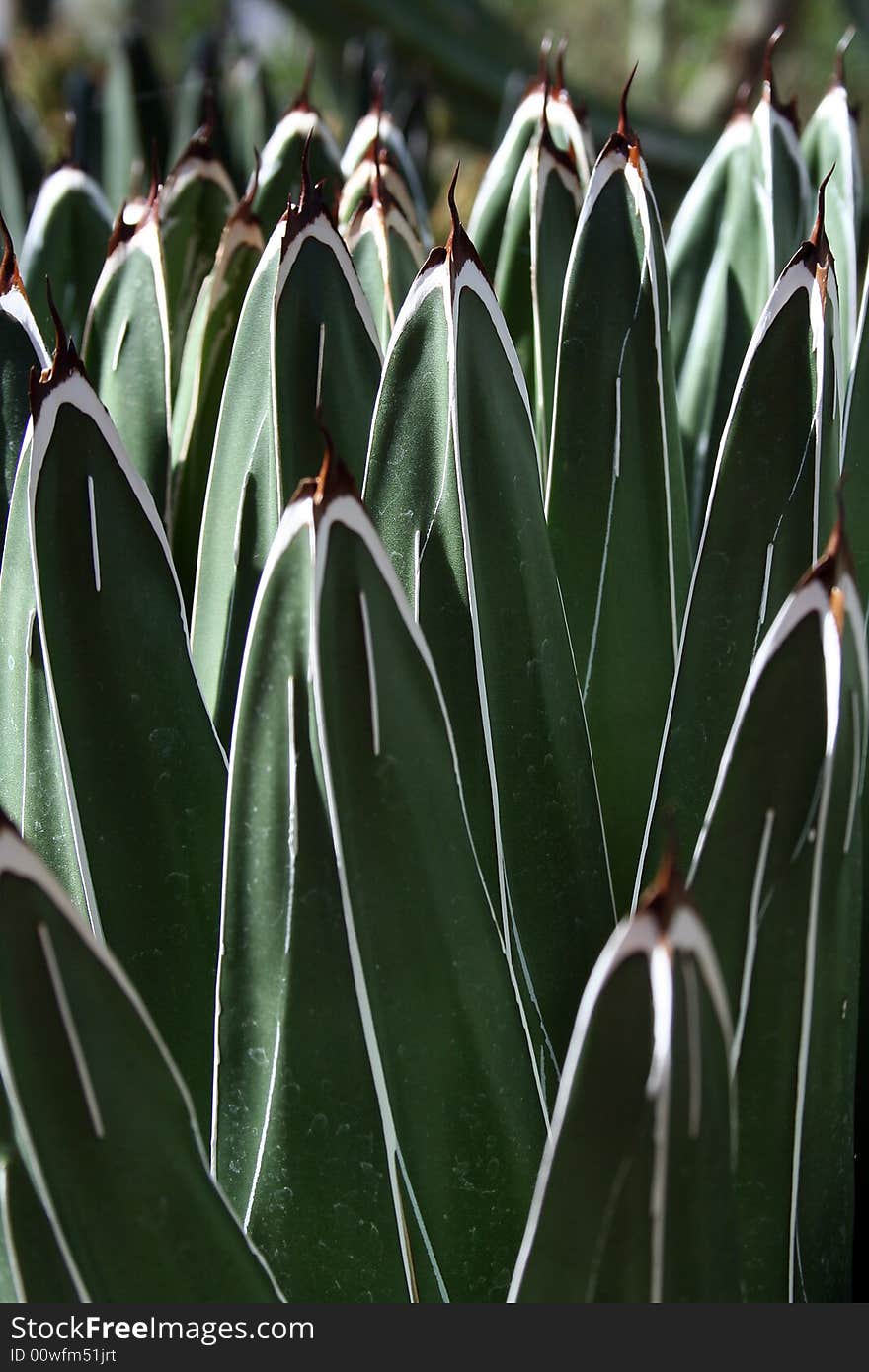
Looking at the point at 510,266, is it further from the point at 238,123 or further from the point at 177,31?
the point at 177,31

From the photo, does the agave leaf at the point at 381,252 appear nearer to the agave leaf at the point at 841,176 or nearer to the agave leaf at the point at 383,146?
the agave leaf at the point at 383,146

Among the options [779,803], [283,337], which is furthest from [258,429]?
[779,803]

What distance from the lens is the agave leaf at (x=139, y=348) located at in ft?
2.12

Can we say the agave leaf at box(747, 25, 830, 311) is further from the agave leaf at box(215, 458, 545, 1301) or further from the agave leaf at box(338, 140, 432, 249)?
the agave leaf at box(215, 458, 545, 1301)

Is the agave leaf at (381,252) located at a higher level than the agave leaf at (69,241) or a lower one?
lower

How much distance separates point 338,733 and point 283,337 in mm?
214

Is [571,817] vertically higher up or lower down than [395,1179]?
higher up

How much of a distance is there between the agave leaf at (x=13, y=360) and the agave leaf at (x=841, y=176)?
1.38ft

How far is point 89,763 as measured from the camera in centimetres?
47

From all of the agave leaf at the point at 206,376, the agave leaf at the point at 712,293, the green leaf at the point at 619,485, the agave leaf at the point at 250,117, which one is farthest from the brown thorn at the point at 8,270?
the agave leaf at the point at 250,117

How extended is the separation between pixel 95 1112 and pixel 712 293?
1.94 ft

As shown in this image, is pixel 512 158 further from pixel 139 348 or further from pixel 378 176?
pixel 139 348

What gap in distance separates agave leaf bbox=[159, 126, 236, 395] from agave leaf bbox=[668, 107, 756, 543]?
0.27 m

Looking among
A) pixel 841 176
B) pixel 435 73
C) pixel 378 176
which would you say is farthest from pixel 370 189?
pixel 435 73
